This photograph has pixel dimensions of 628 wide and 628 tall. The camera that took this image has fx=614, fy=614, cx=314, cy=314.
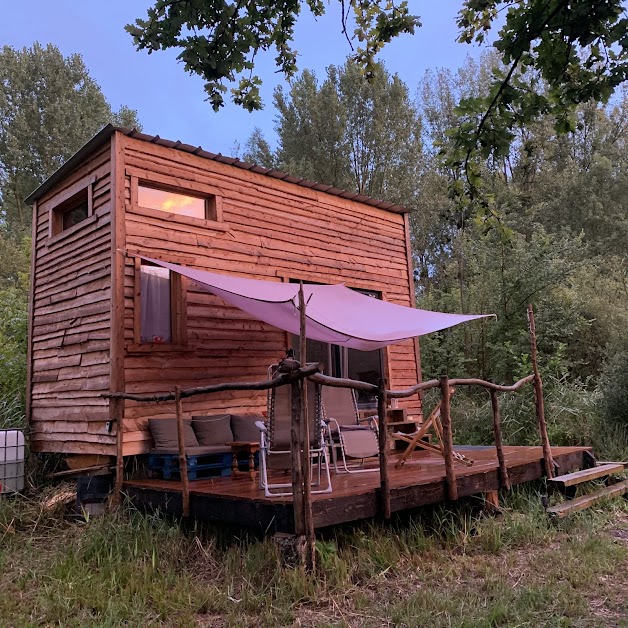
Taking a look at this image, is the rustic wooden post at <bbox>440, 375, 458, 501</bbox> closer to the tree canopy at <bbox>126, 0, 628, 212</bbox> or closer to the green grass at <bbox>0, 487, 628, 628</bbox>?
the green grass at <bbox>0, 487, 628, 628</bbox>

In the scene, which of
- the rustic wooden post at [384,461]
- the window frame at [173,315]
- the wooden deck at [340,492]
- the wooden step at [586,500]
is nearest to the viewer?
the wooden deck at [340,492]

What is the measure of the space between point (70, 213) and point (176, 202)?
5.27 ft

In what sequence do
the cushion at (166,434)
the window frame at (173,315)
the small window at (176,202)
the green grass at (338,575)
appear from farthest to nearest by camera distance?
1. the small window at (176,202)
2. the window frame at (173,315)
3. the cushion at (166,434)
4. the green grass at (338,575)

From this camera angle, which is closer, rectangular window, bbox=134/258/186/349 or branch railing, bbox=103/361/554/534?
branch railing, bbox=103/361/554/534

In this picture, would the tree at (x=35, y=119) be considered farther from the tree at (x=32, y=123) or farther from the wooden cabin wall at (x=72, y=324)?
the wooden cabin wall at (x=72, y=324)

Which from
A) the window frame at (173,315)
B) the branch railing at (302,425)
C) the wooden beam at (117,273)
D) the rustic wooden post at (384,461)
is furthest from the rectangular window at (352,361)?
the rustic wooden post at (384,461)

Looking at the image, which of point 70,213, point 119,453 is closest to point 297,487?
point 119,453

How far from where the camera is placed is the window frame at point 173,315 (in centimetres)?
596

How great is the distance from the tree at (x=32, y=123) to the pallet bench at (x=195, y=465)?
40.4 feet

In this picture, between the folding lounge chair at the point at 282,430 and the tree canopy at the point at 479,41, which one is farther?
the folding lounge chair at the point at 282,430

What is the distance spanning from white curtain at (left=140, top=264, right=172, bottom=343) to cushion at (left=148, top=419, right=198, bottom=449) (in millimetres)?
845

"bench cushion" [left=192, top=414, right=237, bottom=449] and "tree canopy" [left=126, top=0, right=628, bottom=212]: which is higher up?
"tree canopy" [left=126, top=0, right=628, bottom=212]

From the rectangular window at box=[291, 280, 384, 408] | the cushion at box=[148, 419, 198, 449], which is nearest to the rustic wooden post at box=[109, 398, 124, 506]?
the cushion at box=[148, 419, 198, 449]

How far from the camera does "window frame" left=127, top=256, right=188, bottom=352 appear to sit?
5.96m
